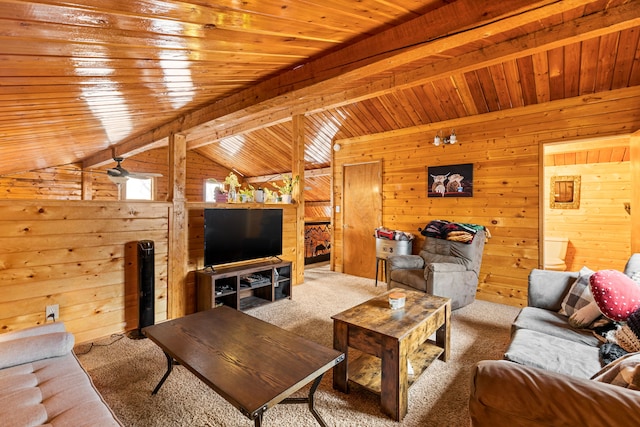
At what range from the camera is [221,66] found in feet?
7.25

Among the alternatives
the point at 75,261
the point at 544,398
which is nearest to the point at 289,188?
the point at 75,261

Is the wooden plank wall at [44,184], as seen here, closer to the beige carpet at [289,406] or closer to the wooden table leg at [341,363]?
the beige carpet at [289,406]

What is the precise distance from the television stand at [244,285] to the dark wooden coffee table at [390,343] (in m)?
1.61

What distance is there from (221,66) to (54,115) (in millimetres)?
1992

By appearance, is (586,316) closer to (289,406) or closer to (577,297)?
(577,297)

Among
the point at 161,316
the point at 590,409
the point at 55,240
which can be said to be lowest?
the point at 161,316

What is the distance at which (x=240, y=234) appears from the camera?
140 inches

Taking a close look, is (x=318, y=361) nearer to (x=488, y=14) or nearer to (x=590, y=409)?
(x=590, y=409)

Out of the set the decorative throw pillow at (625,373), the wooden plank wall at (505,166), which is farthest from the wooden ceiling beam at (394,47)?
the wooden plank wall at (505,166)

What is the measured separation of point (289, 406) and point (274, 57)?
2.43m

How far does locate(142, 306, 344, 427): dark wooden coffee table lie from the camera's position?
4.20 ft

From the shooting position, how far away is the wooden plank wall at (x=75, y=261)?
2.30 meters

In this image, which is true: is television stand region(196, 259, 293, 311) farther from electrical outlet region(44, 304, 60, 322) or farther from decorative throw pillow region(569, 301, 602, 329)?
decorative throw pillow region(569, 301, 602, 329)

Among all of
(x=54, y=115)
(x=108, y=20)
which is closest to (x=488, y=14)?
(x=108, y=20)
